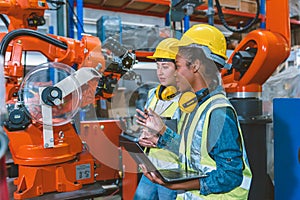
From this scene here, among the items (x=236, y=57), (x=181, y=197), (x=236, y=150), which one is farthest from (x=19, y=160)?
(x=236, y=57)

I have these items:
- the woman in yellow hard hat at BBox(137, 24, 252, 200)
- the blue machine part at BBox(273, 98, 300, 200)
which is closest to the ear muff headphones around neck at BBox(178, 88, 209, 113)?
the woman in yellow hard hat at BBox(137, 24, 252, 200)

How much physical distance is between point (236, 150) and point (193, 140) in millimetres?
178

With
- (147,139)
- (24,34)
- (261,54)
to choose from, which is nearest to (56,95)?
(24,34)

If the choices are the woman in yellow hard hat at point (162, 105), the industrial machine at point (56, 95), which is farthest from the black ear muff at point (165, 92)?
the industrial machine at point (56, 95)

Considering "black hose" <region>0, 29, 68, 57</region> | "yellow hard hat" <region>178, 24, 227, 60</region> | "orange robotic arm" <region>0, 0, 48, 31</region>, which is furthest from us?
"orange robotic arm" <region>0, 0, 48, 31</region>

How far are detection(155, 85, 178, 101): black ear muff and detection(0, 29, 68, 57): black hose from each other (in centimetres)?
68

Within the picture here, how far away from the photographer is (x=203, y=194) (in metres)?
1.11

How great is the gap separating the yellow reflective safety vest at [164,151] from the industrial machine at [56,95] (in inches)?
6.8

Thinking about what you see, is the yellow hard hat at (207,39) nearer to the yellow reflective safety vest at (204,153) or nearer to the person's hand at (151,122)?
the yellow reflective safety vest at (204,153)

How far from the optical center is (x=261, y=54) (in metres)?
1.96

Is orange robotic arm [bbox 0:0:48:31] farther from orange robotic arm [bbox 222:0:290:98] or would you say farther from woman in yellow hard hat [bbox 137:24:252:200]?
orange robotic arm [bbox 222:0:290:98]

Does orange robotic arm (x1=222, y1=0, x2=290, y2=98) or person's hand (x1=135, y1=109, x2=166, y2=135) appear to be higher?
orange robotic arm (x1=222, y1=0, x2=290, y2=98)

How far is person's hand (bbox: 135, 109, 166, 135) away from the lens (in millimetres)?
1309

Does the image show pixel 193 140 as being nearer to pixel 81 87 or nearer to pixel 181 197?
pixel 181 197
